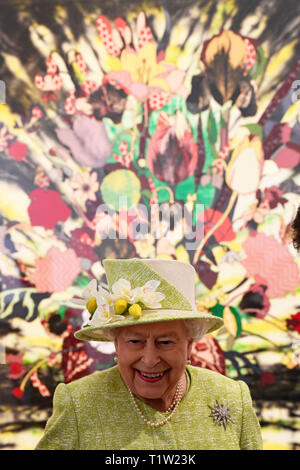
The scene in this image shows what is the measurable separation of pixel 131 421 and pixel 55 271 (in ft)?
5.28

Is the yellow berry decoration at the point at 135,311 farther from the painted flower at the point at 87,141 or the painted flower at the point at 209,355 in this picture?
the painted flower at the point at 87,141

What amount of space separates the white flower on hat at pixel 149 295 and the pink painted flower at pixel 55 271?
1.61m

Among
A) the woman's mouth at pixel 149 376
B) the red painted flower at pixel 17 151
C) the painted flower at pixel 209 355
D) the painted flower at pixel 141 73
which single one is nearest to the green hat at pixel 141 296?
the woman's mouth at pixel 149 376

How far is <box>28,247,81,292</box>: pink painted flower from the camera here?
342cm

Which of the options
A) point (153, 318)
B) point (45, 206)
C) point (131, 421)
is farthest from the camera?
point (45, 206)

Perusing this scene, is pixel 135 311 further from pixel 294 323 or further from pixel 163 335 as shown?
pixel 294 323

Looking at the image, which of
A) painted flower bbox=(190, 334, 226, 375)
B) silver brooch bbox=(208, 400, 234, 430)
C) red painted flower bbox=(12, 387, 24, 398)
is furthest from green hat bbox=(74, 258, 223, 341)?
red painted flower bbox=(12, 387, 24, 398)

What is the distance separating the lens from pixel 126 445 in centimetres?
188

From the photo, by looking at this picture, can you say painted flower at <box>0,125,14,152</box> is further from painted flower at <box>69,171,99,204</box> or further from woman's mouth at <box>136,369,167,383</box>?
woman's mouth at <box>136,369,167,383</box>

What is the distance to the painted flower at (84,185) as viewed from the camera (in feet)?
11.4

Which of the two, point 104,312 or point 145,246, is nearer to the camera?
point 104,312

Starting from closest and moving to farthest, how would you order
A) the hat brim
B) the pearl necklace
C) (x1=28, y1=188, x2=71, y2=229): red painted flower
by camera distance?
1. the hat brim
2. the pearl necklace
3. (x1=28, y1=188, x2=71, y2=229): red painted flower

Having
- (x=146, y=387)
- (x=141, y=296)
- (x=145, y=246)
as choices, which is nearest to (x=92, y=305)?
(x=141, y=296)

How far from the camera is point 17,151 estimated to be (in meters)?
3.47
